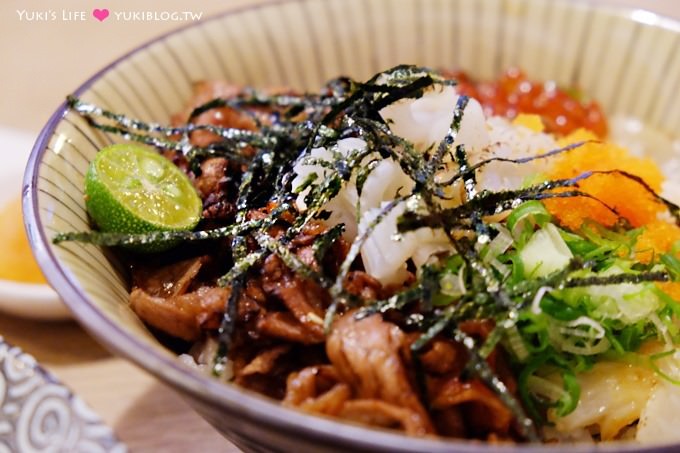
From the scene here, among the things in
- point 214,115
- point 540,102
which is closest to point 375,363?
point 214,115

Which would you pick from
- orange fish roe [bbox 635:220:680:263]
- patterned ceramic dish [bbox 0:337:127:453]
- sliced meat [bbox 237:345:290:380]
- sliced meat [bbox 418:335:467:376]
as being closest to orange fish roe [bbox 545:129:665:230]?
orange fish roe [bbox 635:220:680:263]

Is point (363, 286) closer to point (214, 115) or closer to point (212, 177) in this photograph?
point (212, 177)

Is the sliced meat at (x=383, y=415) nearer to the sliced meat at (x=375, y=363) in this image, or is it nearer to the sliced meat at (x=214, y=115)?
the sliced meat at (x=375, y=363)

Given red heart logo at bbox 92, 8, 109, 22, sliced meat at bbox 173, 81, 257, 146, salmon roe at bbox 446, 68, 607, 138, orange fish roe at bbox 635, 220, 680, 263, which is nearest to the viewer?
orange fish roe at bbox 635, 220, 680, 263

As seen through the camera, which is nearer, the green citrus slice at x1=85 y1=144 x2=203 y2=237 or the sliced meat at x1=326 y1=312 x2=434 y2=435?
the sliced meat at x1=326 y1=312 x2=434 y2=435

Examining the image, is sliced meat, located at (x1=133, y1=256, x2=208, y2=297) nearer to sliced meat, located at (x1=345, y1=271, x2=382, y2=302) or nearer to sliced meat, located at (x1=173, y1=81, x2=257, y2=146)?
sliced meat, located at (x1=345, y1=271, x2=382, y2=302)

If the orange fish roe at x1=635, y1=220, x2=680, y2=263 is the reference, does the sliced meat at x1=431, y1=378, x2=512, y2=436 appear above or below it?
below
